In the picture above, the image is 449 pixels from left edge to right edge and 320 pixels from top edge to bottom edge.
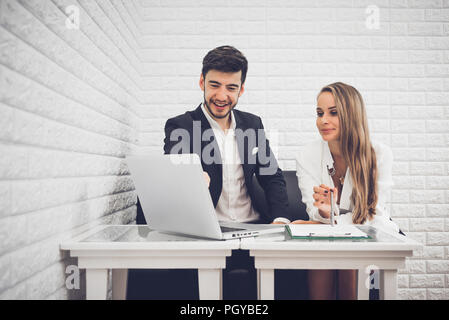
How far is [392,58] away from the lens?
233 cm

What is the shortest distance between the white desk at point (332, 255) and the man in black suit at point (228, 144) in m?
0.75

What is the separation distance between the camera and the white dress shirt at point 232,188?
1.93m

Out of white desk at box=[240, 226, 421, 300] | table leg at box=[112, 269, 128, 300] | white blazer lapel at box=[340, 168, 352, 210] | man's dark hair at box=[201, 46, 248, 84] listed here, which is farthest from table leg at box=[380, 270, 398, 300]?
man's dark hair at box=[201, 46, 248, 84]

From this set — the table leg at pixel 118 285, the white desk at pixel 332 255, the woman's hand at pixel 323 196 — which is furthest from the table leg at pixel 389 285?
the table leg at pixel 118 285

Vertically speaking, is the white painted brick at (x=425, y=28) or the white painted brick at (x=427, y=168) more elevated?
the white painted brick at (x=425, y=28)

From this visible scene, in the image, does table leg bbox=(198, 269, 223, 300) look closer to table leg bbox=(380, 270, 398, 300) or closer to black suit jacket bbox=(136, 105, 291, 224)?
table leg bbox=(380, 270, 398, 300)

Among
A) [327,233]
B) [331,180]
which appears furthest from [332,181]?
[327,233]

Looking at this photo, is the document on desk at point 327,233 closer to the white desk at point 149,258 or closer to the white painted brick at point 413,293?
the white desk at point 149,258

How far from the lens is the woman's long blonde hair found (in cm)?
167

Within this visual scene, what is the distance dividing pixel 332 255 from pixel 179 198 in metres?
0.53

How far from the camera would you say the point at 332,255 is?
3.48 ft

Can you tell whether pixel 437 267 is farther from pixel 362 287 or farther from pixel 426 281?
pixel 362 287
